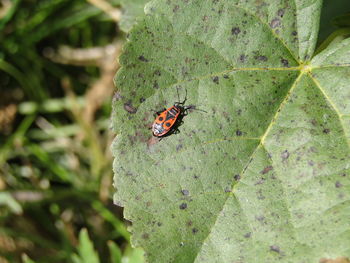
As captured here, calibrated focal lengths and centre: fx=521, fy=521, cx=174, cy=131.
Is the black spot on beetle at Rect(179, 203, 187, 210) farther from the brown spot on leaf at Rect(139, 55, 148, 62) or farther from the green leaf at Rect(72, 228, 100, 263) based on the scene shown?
the green leaf at Rect(72, 228, 100, 263)

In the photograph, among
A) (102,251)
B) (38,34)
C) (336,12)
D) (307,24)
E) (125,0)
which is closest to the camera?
(307,24)

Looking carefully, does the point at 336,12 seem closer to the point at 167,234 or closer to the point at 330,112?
the point at 330,112

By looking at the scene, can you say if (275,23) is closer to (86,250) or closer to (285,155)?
(285,155)

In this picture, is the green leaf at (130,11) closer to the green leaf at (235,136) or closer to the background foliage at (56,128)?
the green leaf at (235,136)

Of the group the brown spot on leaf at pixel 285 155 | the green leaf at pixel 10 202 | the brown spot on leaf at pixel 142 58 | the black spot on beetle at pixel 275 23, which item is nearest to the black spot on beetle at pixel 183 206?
the brown spot on leaf at pixel 285 155

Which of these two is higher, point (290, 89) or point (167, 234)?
point (290, 89)

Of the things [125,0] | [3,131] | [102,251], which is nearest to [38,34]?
[3,131]

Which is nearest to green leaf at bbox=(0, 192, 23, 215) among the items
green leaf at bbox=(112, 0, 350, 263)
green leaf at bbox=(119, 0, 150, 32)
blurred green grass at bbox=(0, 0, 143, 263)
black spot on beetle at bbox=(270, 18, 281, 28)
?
blurred green grass at bbox=(0, 0, 143, 263)
